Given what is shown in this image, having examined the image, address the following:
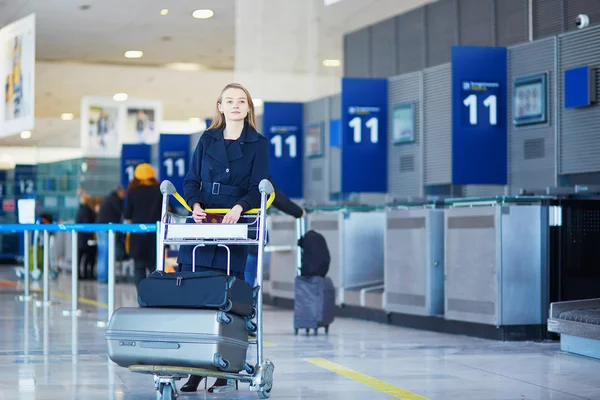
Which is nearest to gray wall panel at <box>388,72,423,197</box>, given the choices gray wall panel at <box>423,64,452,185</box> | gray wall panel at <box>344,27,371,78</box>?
gray wall panel at <box>423,64,452,185</box>

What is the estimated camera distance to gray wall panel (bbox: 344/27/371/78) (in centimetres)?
1692

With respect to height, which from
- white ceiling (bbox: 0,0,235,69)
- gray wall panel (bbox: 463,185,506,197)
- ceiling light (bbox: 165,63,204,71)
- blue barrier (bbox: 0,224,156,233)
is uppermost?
white ceiling (bbox: 0,0,235,69)

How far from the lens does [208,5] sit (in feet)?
56.5

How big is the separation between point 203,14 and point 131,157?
454 centimetres

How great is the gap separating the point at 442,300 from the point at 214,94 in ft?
56.0

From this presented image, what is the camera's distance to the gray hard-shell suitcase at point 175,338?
13.7 ft

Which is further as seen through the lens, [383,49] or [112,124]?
[112,124]

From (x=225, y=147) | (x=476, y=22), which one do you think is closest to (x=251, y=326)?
(x=225, y=147)

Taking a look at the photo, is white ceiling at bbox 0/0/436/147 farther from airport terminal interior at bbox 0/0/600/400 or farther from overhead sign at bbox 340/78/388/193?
overhead sign at bbox 340/78/388/193

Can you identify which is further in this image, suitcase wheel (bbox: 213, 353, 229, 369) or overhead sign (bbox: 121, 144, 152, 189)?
overhead sign (bbox: 121, 144, 152, 189)

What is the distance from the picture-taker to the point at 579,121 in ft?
27.9

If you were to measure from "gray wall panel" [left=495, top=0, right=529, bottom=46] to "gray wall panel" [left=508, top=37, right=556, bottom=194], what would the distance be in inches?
148

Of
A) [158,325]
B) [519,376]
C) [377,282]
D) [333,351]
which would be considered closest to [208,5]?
[377,282]

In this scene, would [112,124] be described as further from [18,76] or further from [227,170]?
[227,170]
